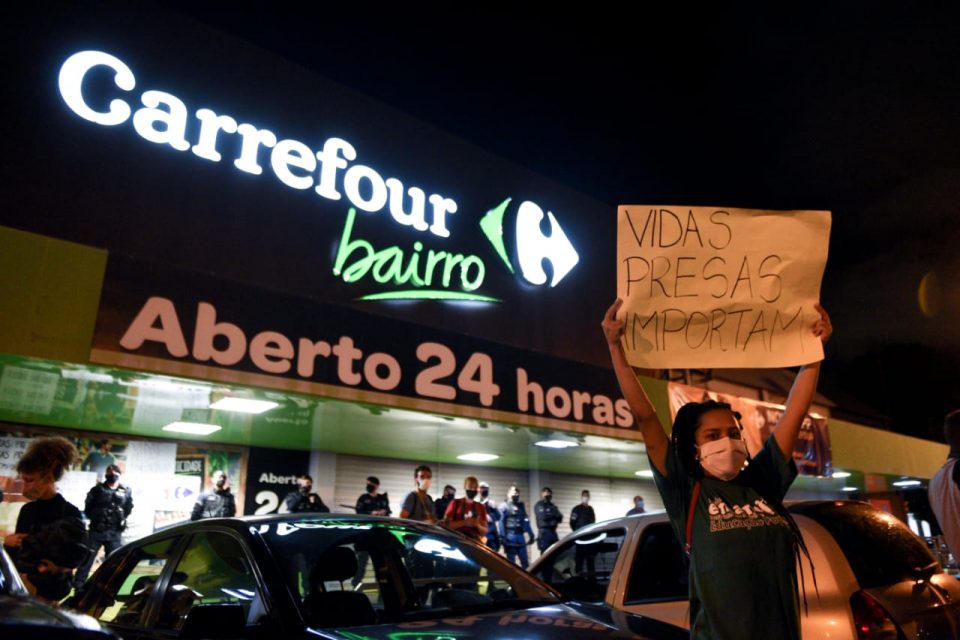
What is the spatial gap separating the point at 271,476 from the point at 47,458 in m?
8.19

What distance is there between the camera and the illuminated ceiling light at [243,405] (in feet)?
29.8

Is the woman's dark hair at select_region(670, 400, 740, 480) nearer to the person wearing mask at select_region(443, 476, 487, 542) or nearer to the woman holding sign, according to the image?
the woman holding sign

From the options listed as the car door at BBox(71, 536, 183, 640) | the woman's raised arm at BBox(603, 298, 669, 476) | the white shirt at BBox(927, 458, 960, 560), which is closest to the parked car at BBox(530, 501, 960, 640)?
the white shirt at BBox(927, 458, 960, 560)

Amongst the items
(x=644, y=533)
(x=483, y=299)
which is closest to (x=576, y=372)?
(x=483, y=299)

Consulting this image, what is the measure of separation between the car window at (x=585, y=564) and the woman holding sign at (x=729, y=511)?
2.16m

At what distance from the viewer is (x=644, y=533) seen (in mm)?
4730

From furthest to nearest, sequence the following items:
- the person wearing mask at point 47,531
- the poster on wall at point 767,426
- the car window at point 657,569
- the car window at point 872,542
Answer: the poster on wall at point 767,426
the person wearing mask at point 47,531
the car window at point 657,569
the car window at point 872,542

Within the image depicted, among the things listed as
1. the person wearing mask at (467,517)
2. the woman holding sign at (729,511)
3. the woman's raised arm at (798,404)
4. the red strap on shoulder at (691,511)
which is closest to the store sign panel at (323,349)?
the person wearing mask at (467,517)

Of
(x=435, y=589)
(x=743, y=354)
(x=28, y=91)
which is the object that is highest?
(x=28, y=91)

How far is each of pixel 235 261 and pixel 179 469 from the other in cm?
483

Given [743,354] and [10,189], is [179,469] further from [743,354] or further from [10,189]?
[743,354]

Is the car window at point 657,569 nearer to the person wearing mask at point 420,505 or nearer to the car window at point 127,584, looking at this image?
the car window at point 127,584

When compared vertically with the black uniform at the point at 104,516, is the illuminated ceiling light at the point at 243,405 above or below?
above

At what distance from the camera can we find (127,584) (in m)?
4.03
